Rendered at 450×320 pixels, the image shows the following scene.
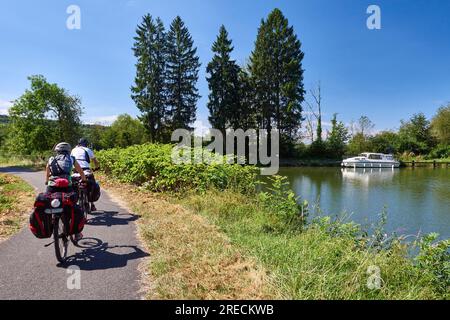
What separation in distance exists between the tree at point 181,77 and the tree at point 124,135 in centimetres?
759

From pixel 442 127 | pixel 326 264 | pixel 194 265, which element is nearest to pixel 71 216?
pixel 194 265

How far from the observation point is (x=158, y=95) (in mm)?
40469

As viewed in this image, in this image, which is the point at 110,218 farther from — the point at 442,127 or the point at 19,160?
the point at 442,127

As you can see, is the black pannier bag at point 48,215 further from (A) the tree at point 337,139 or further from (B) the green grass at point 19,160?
(A) the tree at point 337,139

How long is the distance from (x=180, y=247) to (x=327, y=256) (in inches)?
93.5

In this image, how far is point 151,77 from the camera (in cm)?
4016

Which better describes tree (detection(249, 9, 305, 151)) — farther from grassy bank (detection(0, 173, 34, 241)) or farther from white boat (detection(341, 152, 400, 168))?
grassy bank (detection(0, 173, 34, 241))

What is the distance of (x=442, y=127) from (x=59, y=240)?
62.3 m

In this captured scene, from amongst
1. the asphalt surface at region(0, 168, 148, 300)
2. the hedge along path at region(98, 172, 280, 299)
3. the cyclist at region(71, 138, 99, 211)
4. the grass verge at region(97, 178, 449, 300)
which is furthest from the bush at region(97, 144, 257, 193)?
the asphalt surface at region(0, 168, 148, 300)

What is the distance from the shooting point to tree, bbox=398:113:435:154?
4997cm
